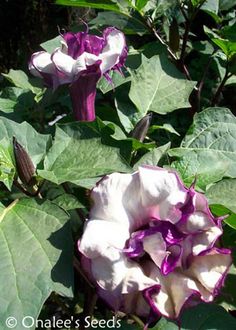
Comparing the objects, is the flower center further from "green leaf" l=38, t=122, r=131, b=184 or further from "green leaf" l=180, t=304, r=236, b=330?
"green leaf" l=180, t=304, r=236, b=330

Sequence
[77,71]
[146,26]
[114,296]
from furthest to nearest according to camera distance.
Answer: [146,26] < [77,71] < [114,296]

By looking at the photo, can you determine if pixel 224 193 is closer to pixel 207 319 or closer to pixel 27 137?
pixel 207 319

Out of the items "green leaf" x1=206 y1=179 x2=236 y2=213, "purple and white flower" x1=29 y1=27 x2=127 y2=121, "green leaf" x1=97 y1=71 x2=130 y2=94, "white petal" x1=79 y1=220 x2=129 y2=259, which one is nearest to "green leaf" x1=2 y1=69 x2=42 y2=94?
"green leaf" x1=97 y1=71 x2=130 y2=94

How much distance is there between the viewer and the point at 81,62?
0.97 meters

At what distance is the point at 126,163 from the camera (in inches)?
33.8

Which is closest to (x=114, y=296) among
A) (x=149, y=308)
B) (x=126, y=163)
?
(x=149, y=308)

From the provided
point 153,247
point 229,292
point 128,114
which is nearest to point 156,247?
point 153,247

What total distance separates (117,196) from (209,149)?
1.30 ft

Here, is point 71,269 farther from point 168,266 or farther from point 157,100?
point 157,100

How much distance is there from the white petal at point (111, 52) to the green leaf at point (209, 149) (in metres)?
0.18

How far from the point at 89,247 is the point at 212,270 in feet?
0.49

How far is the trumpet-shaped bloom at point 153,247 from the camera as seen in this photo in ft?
2.38

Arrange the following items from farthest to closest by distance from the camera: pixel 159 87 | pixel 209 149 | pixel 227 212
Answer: pixel 159 87, pixel 209 149, pixel 227 212

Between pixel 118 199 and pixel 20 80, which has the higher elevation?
pixel 118 199
